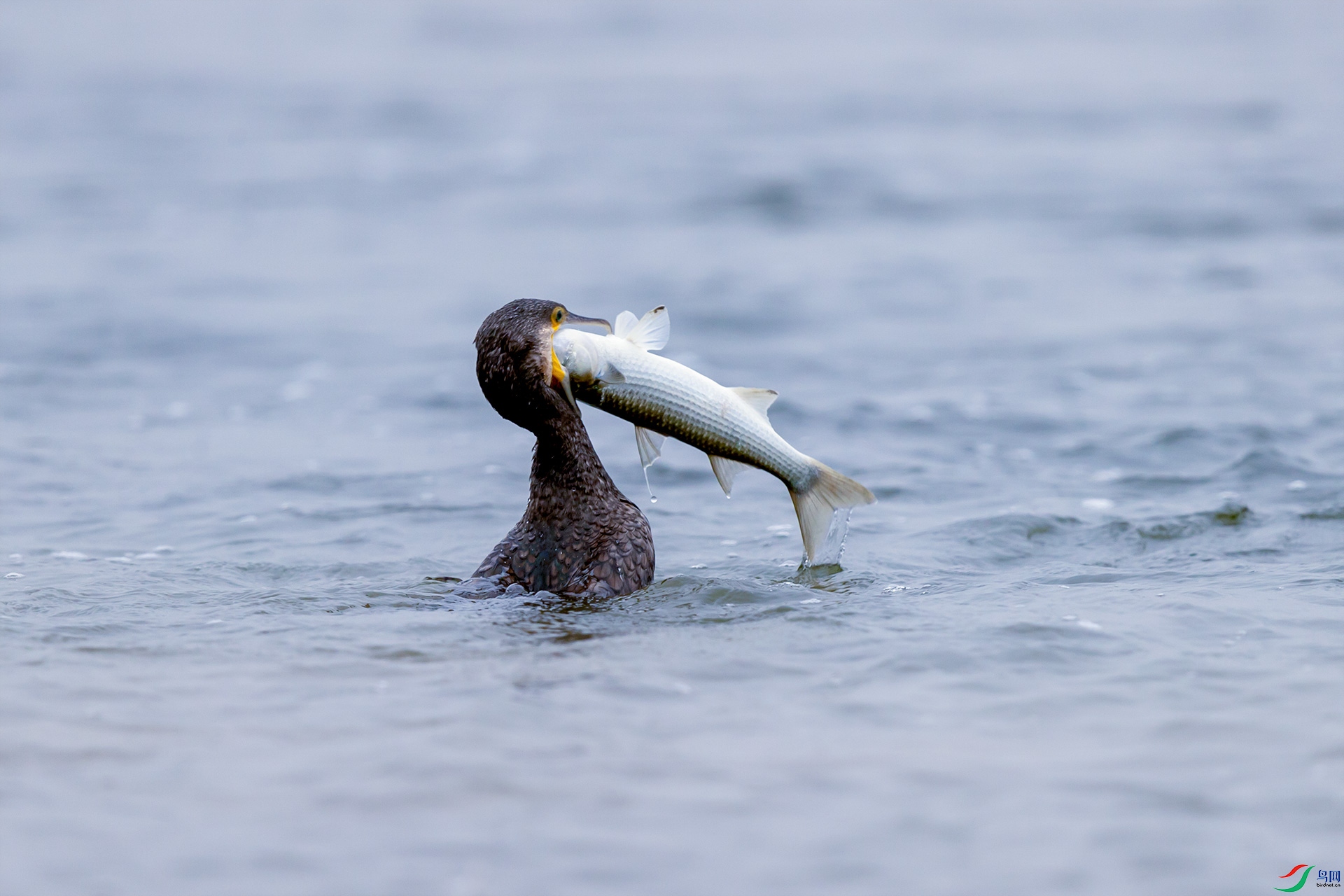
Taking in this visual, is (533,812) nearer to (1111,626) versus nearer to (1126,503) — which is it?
(1111,626)

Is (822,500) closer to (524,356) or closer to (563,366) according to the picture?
(563,366)

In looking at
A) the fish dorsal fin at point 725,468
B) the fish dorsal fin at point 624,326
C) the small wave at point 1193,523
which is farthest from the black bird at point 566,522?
the small wave at point 1193,523

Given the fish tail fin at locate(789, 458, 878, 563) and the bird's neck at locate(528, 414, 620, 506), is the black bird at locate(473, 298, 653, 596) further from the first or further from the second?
the fish tail fin at locate(789, 458, 878, 563)

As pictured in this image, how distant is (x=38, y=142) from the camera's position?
2536 centimetres

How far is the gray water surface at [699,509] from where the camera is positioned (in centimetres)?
433

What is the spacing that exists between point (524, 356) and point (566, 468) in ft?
2.27

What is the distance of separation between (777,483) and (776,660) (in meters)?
4.41

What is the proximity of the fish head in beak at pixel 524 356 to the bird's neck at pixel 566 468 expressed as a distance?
11.6 inches

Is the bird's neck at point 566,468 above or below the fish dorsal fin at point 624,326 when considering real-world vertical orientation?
below

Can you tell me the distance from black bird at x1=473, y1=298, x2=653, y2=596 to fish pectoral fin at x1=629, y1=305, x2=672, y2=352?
0.58 feet

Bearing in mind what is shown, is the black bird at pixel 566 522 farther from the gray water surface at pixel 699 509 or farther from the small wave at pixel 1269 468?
the small wave at pixel 1269 468

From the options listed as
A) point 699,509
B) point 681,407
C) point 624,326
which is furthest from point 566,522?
point 699,509

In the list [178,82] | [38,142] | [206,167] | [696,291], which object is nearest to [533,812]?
[696,291]

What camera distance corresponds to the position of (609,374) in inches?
230
